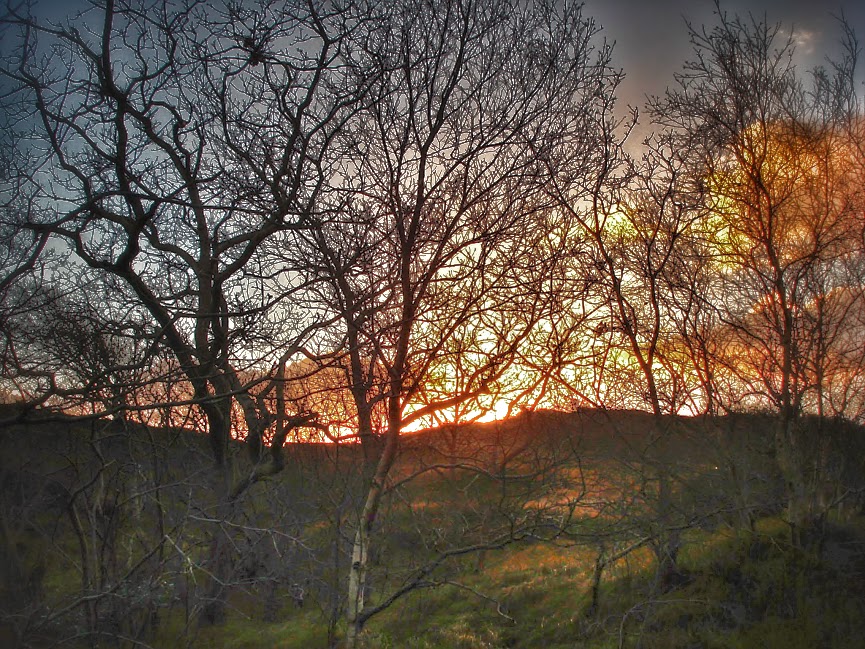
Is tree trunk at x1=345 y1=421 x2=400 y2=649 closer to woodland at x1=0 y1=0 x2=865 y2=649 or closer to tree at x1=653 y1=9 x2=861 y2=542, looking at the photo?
woodland at x1=0 y1=0 x2=865 y2=649

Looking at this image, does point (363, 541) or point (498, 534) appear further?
point (498, 534)

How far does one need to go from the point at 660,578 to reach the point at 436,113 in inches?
216

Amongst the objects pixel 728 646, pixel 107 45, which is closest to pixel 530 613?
pixel 728 646

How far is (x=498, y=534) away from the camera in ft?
20.9

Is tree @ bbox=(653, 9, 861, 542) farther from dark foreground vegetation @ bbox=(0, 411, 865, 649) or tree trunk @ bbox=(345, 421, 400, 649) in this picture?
tree trunk @ bbox=(345, 421, 400, 649)

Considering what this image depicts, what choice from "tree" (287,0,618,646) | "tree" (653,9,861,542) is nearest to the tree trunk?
"tree" (287,0,618,646)

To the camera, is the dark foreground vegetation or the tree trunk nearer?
the dark foreground vegetation

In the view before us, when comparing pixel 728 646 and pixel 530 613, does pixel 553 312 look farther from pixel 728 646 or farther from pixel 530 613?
pixel 530 613

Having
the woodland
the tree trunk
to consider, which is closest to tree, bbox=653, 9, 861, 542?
the woodland

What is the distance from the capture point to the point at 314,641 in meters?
6.39

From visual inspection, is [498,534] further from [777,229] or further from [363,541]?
[777,229]

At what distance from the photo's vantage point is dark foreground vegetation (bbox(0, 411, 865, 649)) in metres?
5.05

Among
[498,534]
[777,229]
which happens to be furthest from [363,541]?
[777,229]

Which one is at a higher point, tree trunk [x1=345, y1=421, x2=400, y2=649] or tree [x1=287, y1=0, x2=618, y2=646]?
tree [x1=287, y1=0, x2=618, y2=646]
